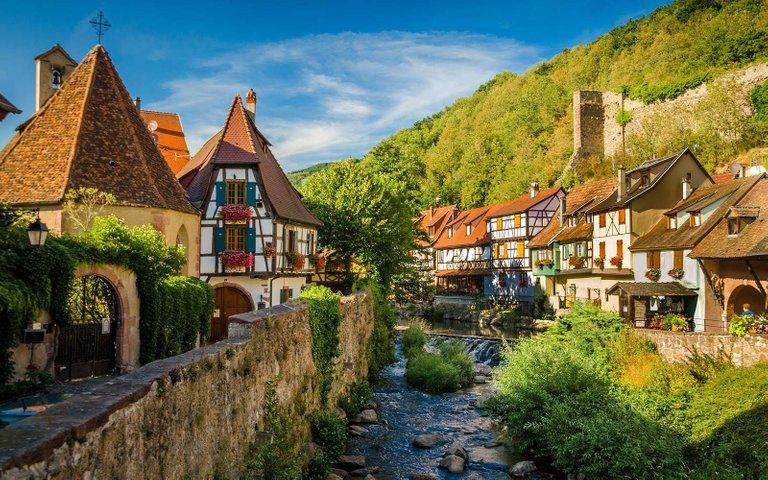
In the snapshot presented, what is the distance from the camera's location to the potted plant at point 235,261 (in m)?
25.8

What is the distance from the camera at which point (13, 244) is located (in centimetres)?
1218

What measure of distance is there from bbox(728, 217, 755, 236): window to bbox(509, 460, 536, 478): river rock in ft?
45.6

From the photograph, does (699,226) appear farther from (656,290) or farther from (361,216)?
(361,216)

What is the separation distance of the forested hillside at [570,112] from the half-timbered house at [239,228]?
1812 cm

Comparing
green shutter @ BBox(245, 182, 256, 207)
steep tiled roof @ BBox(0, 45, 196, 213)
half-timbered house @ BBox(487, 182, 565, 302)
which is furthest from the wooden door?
half-timbered house @ BBox(487, 182, 565, 302)

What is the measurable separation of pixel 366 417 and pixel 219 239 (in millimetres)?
11487

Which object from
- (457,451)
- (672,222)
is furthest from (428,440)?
(672,222)

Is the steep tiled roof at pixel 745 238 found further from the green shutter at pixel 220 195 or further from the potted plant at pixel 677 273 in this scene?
the green shutter at pixel 220 195

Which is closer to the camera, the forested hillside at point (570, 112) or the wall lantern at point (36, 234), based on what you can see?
the wall lantern at point (36, 234)

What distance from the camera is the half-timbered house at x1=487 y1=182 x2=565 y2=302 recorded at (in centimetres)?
4881

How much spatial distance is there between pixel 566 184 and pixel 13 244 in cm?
5730

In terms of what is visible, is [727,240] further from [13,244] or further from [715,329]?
[13,244]

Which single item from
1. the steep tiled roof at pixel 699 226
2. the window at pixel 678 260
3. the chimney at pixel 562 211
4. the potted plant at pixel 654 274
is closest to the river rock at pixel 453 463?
the steep tiled roof at pixel 699 226

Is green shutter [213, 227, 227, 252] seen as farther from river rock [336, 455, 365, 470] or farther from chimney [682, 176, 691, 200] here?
chimney [682, 176, 691, 200]
